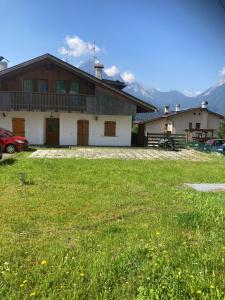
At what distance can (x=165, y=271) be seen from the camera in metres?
4.38

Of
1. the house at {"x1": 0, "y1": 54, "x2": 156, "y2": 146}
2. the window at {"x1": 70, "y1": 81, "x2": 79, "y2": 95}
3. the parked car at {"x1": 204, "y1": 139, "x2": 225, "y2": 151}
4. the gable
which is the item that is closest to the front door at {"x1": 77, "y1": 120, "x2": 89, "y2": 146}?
the house at {"x1": 0, "y1": 54, "x2": 156, "y2": 146}

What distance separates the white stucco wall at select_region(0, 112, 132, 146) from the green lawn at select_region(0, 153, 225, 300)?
18960 mm

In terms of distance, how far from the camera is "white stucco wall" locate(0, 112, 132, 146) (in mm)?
28594

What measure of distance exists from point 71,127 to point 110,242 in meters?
24.1

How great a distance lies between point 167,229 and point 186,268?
1.58 meters

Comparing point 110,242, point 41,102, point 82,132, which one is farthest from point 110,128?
point 110,242

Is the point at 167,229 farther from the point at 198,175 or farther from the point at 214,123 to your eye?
the point at 214,123

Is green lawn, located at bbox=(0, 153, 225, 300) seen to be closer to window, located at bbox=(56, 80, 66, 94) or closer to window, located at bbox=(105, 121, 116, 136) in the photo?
window, located at bbox=(56, 80, 66, 94)

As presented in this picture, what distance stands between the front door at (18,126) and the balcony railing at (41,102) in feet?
4.18

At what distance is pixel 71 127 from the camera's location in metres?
29.1

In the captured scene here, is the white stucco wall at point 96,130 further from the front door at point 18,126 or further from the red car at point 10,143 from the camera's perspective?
the red car at point 10,143

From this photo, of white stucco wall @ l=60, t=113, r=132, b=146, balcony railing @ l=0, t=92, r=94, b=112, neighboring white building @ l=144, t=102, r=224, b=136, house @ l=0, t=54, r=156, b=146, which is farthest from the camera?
neighboring white building @ l=144, t=102, r=224, b=136

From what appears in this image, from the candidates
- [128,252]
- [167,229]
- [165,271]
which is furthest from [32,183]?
[165,271]

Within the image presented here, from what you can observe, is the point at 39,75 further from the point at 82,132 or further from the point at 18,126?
the point at 82,132
